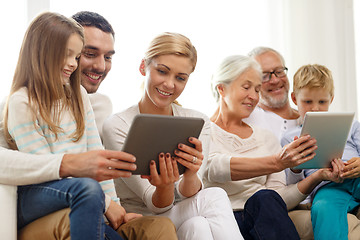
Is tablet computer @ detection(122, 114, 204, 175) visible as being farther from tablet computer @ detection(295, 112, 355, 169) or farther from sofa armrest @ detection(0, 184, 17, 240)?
tablet computer @ detection(295, 112, 355, 169)

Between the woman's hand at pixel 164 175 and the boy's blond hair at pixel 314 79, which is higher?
the boy's blond hair at pixel 314 79

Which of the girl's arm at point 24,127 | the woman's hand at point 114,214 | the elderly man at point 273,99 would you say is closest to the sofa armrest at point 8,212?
the girl's arm at point 24,127

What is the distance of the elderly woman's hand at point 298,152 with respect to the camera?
74.8 inches

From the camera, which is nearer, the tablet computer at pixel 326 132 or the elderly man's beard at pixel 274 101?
the tablet computer at pixel 326 132

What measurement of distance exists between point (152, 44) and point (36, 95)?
23.6 inches

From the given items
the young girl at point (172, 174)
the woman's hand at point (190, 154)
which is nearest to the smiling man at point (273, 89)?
the young girl at point (172, 174)

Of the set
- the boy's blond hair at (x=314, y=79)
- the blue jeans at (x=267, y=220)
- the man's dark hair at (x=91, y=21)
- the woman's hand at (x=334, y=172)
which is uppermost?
the man's dark hair at (x=91, y=21)

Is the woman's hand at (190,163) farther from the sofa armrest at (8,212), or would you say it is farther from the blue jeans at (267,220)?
the sofa armrest at (8,212)

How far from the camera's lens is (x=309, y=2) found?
3570 millimetres

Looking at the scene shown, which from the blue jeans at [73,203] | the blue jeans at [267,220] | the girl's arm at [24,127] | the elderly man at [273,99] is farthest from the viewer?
the elderly man at [273,99]

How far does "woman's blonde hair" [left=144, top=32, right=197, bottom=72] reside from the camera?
187 centimetres

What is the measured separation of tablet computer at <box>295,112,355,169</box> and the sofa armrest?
3.71ft

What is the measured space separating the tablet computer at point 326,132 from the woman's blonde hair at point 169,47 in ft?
1.78

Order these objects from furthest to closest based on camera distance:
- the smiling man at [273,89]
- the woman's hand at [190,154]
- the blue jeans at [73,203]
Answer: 1. the smiling man at [273,89]
2. the woman's hand at [190,154]
3. the blue jeans at [73,203]
